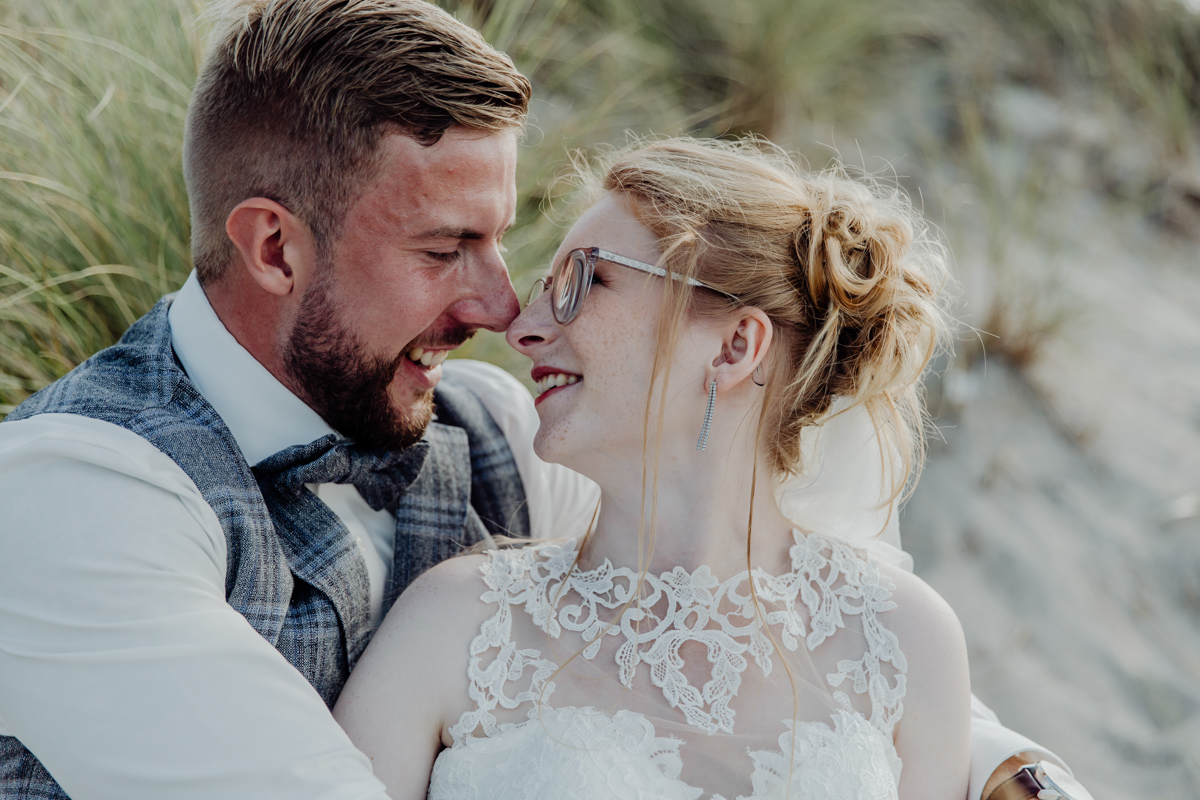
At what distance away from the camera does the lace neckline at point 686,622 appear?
1.93 metres

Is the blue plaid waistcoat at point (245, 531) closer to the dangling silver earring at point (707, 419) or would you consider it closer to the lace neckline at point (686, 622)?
the lace neckline at point (686, 622)

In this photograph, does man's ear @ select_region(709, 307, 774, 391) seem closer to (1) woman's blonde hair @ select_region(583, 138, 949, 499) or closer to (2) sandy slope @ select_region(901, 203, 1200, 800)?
(1) woman's blonde hair @ select_region(583, 138, 949, 499)

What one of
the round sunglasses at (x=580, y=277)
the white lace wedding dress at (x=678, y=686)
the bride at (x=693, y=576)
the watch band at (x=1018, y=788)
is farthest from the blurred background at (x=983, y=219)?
the watch band at (x=1018, y=788)

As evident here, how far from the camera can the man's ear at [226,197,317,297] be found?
6.81ft

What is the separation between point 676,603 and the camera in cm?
204

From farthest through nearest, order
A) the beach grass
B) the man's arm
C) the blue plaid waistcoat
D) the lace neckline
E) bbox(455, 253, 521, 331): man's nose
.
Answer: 1. the beach grass
2. bbox(455, 253, 521, 331): man's nose
3. the lace neckline
4. the blue plaid waistcoat
5. the man's arm

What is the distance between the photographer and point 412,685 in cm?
189

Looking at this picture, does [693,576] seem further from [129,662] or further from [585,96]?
[585,96]

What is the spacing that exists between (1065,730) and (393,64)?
10.6 ft

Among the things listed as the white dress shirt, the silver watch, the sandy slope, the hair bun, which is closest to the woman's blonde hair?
the hair bun

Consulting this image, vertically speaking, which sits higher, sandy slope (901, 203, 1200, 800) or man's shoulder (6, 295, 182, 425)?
man's shoulder (6, 295, 182, 425)

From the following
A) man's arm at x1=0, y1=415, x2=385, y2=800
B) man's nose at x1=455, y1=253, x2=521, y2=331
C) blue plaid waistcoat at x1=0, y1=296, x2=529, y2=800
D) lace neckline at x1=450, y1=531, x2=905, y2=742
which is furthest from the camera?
man's nose at x1=455, y1=253, x2=521, y2=331

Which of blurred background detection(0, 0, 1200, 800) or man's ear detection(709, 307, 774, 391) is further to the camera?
blurred background detection(0, 0, 1200, 800)

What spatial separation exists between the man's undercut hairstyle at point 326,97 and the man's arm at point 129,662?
692 mm
